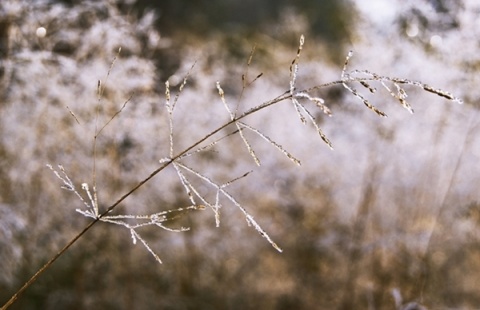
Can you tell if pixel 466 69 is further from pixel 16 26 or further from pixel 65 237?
pixel 65 237

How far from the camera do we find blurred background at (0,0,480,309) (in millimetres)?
3193

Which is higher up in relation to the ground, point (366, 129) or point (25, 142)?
point (366, 129)

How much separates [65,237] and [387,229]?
2989 millimetres

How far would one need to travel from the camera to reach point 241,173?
493cm

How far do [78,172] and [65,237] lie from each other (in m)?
0.60

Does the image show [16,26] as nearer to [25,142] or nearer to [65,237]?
[25,142]

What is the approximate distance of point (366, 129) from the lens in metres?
4.57

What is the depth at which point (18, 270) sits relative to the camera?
144 inches

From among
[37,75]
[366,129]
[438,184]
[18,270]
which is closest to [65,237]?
[18,270]

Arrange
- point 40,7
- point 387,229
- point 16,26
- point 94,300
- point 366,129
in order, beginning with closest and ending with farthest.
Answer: point 16,26
point 40,7
point 94,300
point 366,129
point 387,229

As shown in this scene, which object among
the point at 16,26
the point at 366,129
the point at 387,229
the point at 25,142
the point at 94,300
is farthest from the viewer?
the point at 387,229

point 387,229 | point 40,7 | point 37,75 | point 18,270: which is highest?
point 387,229

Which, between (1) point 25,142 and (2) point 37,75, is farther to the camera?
(1) point 25,142

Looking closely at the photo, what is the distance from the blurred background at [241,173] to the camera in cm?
319
